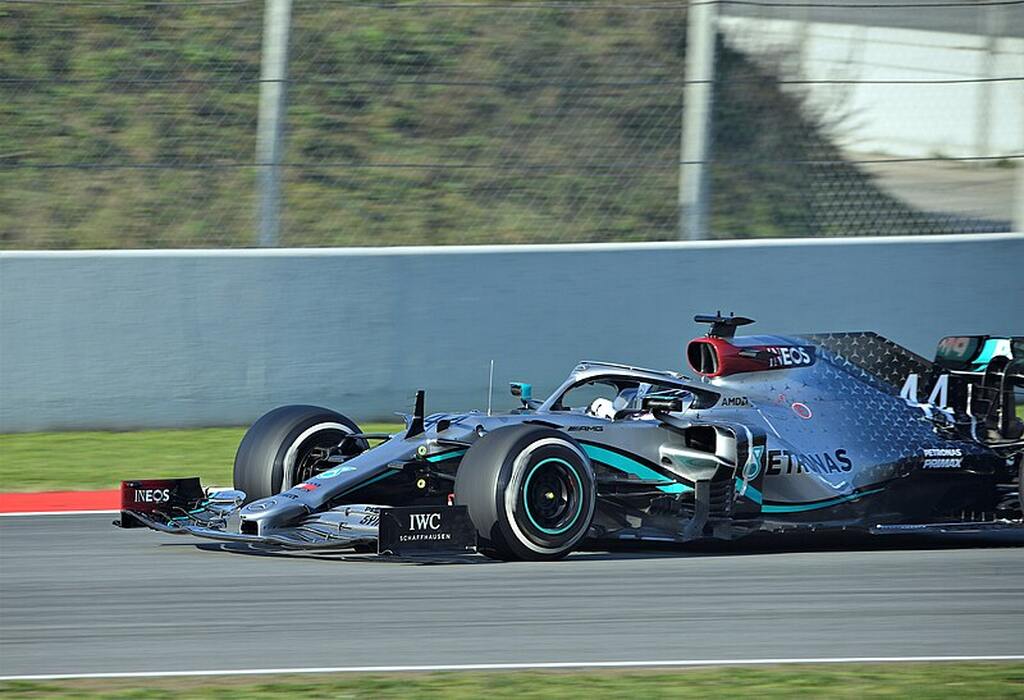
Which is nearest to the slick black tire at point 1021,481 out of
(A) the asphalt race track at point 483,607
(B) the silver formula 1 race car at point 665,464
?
(B) the silver formula 1 race car at point 665,464

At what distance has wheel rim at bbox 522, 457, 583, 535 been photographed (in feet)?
26.1

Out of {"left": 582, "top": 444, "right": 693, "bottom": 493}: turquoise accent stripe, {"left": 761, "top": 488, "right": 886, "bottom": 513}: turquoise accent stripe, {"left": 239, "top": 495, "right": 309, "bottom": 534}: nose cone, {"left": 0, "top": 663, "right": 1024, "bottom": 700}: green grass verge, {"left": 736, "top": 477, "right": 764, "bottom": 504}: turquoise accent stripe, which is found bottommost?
{"left": 0, "top": 663, "right": 1024, "bottom": 700}: green grass verge

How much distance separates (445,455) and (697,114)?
5.98 m

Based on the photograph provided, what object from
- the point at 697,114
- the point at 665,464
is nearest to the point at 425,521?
the point at 665,464

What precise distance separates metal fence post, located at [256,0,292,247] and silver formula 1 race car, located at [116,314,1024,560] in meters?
4.25

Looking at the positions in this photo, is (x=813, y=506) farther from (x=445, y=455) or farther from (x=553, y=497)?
(x=445, y=455)

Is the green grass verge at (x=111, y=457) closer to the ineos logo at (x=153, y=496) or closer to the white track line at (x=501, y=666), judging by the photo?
the ineos logo at (x=153, y=496)

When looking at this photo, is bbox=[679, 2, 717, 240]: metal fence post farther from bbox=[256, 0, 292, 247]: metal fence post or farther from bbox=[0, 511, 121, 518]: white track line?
bbox=[0, 511, 121, 518]: white track line

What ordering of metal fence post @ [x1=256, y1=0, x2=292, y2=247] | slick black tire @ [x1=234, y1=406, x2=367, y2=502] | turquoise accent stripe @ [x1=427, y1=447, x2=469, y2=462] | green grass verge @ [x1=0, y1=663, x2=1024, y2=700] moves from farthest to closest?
metal fence post @ [x1=256, y1=0, x2=292, y2=247], slick black tire @ [x1=234, y1=406, x2=367, y2=502], turquoise accent stripe @ [x1=427, y1=447, x2=469, y2=462], green grass verge @ [x1=0, y1=663, x2=1024, y2=700]

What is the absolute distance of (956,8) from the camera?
555 inches

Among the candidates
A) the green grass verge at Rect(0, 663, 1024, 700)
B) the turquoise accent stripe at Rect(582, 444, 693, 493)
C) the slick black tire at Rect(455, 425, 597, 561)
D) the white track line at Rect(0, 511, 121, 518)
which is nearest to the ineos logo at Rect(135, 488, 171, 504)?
the slick black tire at Rect(455, 425, 597, 561)

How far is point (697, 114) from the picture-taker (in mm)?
13508

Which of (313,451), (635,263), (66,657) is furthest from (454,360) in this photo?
(66,657)

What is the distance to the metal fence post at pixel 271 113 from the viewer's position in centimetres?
1301
